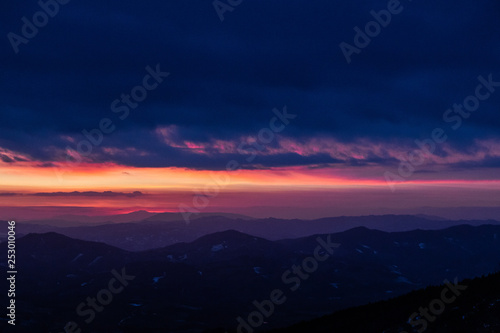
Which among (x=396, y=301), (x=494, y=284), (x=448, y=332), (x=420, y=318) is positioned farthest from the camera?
(x=396, y=301)

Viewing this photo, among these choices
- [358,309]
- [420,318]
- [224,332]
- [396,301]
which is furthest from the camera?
[224,332]

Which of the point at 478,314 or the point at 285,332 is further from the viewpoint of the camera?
the point at 285,332

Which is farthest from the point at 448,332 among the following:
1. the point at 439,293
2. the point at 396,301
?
the point at 396,301

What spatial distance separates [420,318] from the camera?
50.9m

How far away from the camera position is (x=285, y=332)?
75.6m

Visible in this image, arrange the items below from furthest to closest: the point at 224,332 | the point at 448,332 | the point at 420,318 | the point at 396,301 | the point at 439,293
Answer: the point at 224,332, the point at 396,301, the point at 439,293, the point at 420,318, the point at 448,332

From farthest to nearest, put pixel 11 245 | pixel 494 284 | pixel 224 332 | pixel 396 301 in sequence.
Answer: pixel 224 332
pixel 11 245
pixel 396 301
pixel 494 284

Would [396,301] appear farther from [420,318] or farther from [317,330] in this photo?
[420,318]

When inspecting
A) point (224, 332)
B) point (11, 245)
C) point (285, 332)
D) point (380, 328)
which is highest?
point (11, 245)

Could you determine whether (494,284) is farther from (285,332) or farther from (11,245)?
(11,245)

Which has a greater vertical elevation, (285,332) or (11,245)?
(11,245)

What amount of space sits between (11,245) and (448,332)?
70723mm

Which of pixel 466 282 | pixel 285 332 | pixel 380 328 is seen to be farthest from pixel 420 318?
pixel 285 332

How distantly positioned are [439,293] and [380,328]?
15.3 metres
